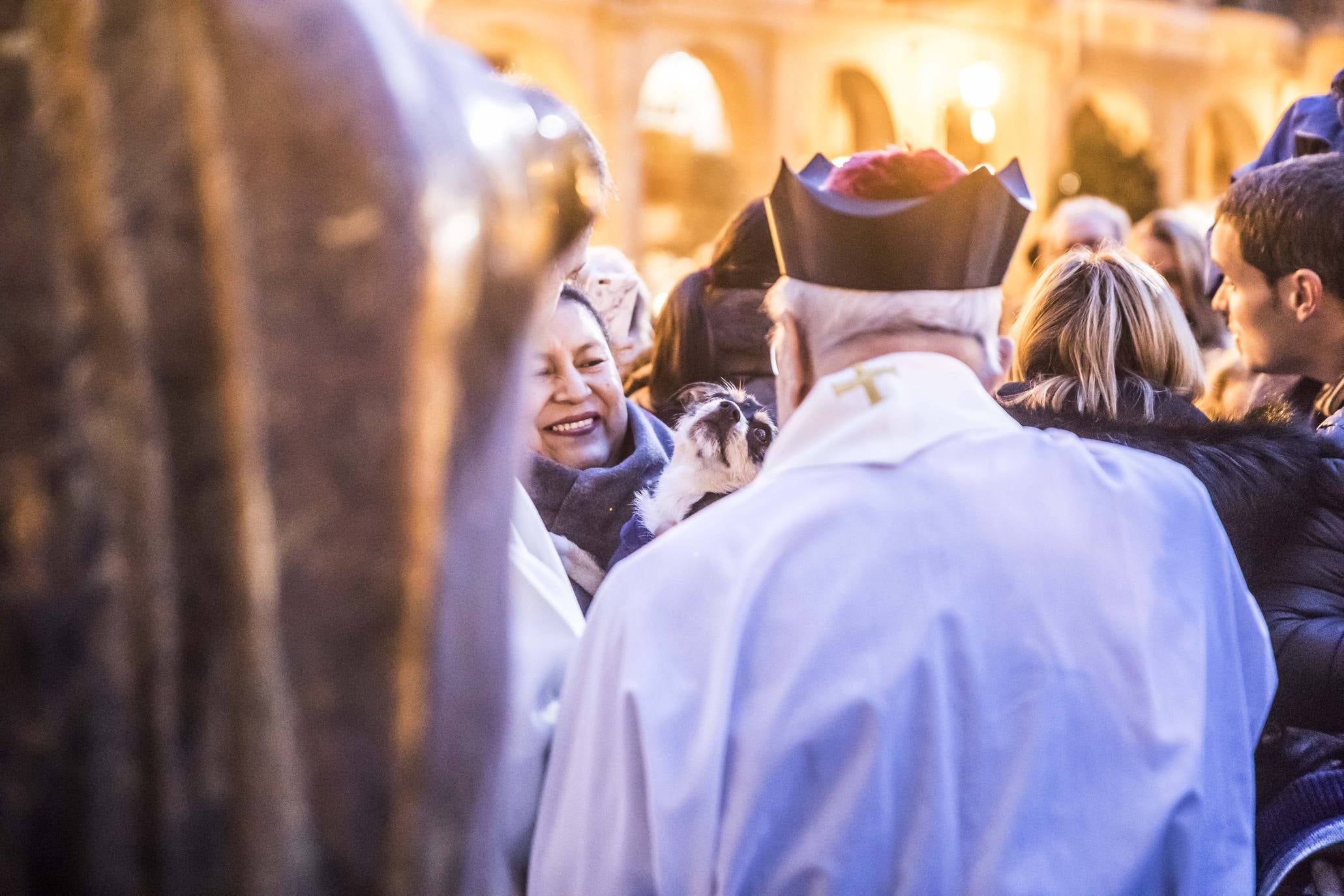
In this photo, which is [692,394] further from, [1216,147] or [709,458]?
[1216,147]

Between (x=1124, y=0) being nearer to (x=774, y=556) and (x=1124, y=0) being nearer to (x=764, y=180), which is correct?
(x=764, y=180)

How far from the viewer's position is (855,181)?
180 cm

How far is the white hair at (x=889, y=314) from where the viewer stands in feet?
5.58

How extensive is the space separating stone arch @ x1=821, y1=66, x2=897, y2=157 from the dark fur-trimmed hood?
1551 cm

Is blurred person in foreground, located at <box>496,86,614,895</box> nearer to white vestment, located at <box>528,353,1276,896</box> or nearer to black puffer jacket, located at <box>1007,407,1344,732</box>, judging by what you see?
white vestment, located at <box>528,353,1276,896</box>

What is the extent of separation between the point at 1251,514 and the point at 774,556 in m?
1.26

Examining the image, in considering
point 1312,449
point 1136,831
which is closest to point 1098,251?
point 1312,449

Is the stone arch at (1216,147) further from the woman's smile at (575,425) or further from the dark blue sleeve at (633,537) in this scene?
the dark blue sleeve at (633,537)

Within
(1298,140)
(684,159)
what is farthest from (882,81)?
(1298,140)

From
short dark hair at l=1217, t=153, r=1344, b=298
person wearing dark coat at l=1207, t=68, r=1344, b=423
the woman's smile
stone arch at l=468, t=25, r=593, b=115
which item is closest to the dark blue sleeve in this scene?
the woman's smile

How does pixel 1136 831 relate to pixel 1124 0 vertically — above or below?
above

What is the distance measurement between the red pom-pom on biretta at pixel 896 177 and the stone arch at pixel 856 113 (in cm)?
1609

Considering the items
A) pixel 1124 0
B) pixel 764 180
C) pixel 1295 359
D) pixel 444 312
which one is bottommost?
pixel 764 180

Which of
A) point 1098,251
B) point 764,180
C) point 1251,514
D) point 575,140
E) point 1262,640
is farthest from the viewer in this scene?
point 764,180
